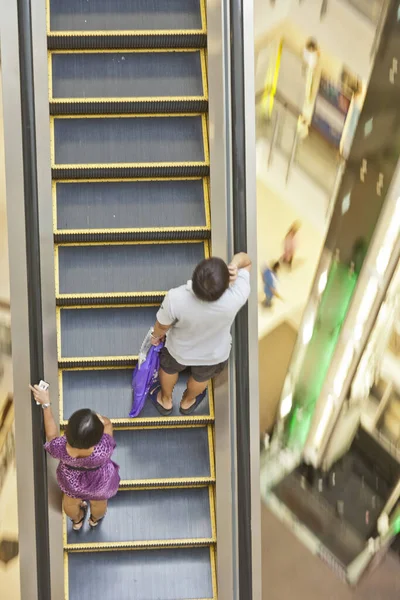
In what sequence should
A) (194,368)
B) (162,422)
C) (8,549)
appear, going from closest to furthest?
(194,368) < (162,422) < (8,549)

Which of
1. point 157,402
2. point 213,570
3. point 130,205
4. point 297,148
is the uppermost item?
point 297,148

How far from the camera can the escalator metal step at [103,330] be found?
156 inches

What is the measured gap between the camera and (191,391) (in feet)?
12.5

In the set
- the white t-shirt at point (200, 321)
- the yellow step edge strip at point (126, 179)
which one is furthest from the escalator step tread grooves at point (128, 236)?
the white t-shirt at point (200, 321)

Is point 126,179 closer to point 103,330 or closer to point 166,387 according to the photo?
point 103,330

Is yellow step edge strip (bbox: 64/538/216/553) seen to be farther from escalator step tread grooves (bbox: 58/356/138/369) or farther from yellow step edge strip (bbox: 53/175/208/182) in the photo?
yellow step edge strip (bbox: 53/175/208/182)

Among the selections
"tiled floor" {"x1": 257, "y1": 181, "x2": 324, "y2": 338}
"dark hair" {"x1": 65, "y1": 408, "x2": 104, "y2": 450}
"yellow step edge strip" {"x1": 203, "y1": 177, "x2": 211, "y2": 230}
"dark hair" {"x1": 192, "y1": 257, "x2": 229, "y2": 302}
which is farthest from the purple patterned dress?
"tiled floor" {"x1": 257, "y1": 181, "x2": 324, "y2": 338}

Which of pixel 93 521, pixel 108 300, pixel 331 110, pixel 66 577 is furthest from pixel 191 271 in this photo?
pixel 66 577

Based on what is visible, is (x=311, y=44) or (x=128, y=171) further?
(x=311, y=44)

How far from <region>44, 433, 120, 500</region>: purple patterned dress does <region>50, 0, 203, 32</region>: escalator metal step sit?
101 inches

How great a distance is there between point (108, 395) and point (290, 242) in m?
1.65

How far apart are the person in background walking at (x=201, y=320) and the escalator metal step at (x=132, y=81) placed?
3.87ft

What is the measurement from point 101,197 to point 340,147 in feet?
5.68

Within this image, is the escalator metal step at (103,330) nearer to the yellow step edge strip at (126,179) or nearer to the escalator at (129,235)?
the escalator at (129,235)
